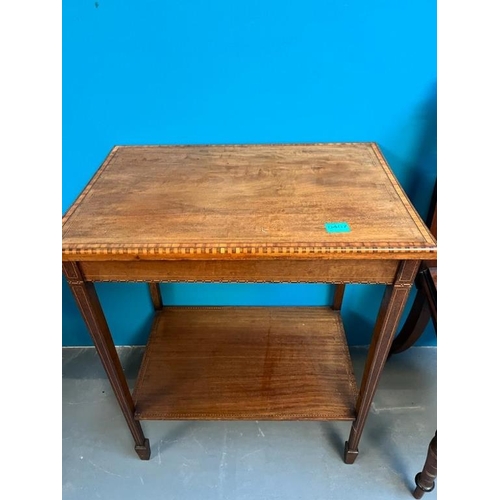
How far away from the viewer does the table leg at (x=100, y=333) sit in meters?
0.86

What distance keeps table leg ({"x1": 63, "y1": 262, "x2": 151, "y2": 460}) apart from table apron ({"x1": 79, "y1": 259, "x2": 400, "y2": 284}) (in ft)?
0.10

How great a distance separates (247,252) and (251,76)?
20.2 inches

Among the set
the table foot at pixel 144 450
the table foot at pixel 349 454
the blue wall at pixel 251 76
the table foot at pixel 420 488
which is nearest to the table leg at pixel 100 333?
the table foot at pixel 144 450

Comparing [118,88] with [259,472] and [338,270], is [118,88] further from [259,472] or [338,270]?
[259,472]

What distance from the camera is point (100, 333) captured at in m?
0.96

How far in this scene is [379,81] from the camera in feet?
3.50

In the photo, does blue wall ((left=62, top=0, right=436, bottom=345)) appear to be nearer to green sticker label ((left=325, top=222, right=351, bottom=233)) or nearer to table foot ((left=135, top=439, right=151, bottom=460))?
green sticker label ((left=325, top=222, right=351, bottom=233))

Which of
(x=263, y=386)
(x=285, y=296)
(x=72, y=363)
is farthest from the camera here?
(x=72, y=363)

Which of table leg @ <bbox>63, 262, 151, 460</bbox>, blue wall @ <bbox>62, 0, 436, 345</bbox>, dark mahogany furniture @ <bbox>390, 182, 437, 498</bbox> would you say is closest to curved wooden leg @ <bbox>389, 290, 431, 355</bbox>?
dark mahogany furniture @ <bbox>390, 182, 437, 498</bbox>

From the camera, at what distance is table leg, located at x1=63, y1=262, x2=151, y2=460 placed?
86 cm

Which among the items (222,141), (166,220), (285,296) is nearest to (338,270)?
(166,220)

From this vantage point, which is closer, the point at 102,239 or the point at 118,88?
the point at 102,239

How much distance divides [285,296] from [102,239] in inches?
31.0

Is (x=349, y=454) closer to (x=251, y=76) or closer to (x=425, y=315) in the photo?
(x=425, y=315)
